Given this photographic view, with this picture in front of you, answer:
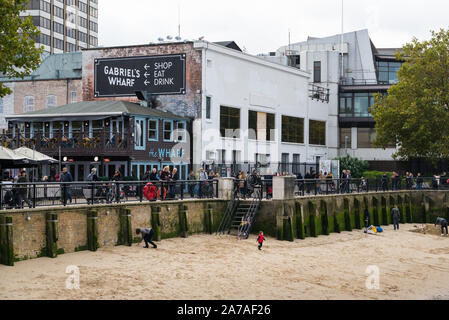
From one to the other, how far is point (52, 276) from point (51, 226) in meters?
2.94

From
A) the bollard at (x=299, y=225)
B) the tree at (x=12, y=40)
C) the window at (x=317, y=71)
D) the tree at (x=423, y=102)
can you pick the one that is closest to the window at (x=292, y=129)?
the tree at (x=423, y=102)

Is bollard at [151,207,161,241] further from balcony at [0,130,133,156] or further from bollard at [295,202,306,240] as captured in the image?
balcony at [0,130,133,156]

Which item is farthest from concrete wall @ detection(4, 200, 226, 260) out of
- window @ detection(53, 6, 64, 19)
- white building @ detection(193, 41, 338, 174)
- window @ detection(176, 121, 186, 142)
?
window @ detection(53, 6, 64, 19)

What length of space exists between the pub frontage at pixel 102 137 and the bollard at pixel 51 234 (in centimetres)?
1551

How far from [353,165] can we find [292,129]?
23.8 ft

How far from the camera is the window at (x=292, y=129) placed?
2313 inches

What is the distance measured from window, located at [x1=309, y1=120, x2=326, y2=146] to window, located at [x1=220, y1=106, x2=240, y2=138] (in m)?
13.1

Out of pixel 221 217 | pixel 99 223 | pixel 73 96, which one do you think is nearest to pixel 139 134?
pixel 221 217

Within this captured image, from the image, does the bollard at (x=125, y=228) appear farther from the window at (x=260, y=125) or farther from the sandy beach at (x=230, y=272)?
the window at (x=260, y=125)

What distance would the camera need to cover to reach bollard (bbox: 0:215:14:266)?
24.5 meters

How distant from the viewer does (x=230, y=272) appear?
2711 centimetres

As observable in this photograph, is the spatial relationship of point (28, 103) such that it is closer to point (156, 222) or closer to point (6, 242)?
point (156, 222)

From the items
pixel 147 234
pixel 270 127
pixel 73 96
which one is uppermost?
pixel 73 96
